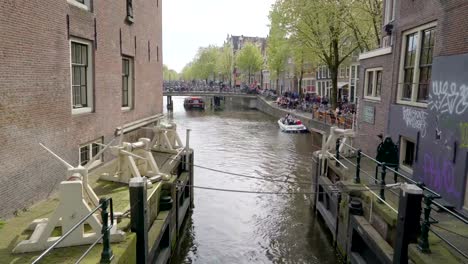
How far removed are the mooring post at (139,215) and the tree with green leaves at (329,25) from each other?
1965 centimetres

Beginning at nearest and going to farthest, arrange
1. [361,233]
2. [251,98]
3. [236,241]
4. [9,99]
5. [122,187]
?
[9,99] < [361,233] < [122,187] < [236,241] < [251,98]

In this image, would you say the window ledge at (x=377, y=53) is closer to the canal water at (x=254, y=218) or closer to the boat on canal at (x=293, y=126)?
the canal water at (x=254, y=218)

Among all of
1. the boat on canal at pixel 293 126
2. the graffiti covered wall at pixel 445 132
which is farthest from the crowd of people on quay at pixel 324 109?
the graffiti covered wall at pixel 445 132

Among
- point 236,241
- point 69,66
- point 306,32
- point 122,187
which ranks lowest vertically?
point 236,241

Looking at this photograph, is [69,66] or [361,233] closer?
[361,233]

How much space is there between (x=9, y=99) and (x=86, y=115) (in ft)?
10.6

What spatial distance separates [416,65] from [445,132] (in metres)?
2.88

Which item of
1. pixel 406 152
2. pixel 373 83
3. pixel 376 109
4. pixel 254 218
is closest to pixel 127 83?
pixel 254 218

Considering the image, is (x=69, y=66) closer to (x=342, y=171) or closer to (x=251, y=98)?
(x=342, y=171)

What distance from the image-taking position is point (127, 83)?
45.1ft

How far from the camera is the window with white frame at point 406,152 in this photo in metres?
11.4

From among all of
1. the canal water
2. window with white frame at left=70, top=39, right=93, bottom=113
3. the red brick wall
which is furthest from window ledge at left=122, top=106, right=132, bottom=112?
the red brick wall

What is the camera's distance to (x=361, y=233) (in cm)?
784

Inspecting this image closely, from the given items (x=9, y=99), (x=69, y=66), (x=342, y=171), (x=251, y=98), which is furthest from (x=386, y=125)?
(x=251, y=98)
